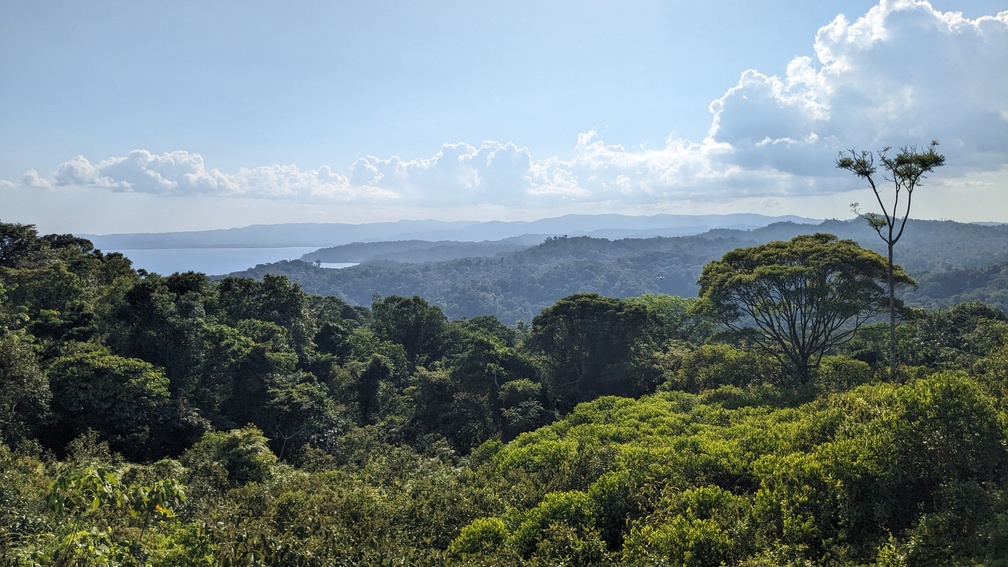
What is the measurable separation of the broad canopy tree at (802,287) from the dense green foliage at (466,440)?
4.66 ft

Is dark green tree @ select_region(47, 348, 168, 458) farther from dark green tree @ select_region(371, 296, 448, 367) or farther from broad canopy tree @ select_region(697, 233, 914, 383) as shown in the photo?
broad canopy tree @ select_region(697, 233, 914, 383)

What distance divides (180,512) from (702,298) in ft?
60.3

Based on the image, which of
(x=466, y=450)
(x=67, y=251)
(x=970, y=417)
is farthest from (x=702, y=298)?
(x=67, y=251)

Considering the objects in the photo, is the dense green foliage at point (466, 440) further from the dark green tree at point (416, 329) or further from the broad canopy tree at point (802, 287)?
the dark green tree at point (416, 329)

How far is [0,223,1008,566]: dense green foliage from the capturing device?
6.95 metres

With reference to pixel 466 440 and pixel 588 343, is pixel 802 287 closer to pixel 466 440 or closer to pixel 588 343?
pixel 588 343

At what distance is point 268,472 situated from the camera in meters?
14.3

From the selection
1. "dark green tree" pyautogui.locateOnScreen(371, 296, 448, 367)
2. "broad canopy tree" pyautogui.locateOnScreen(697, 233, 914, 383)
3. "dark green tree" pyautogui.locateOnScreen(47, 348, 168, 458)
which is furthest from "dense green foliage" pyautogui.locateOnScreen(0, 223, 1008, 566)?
"dark green tree" pyautogui.locateOnScreen(371, 296, 448, 367)

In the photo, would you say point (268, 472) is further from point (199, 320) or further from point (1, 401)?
point (199, 320)

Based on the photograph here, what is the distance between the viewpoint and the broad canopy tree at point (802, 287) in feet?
59.7

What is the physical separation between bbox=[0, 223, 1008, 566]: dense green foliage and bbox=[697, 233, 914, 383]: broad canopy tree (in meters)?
1.42

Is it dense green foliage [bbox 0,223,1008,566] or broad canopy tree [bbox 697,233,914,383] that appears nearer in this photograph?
dense green foliage [bbox 0,223,1008,566]

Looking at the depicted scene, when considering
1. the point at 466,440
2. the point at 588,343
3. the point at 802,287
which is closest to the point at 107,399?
the point at 466,440

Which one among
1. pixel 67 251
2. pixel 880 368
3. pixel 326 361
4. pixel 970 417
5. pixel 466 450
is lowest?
pixel 466 450
